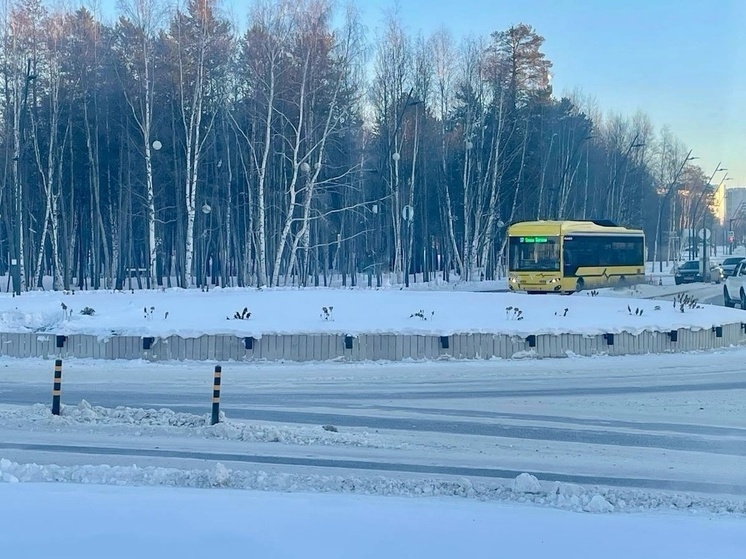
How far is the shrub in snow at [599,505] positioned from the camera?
718 centimetres

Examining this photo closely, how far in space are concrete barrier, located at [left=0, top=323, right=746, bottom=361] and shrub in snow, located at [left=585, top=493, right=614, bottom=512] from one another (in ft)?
41.4

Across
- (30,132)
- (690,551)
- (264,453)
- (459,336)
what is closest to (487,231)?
(30,132)

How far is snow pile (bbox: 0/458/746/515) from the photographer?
7.56m

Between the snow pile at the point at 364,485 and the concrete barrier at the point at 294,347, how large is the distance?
1091 centimetres

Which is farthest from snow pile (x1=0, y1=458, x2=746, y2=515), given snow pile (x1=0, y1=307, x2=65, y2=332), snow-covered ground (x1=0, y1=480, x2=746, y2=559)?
snow pile (x1=0, y1=307, x2=65, y2=332)

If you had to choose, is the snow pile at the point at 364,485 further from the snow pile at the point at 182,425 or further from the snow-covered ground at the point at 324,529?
the snow pile at the point at 182,425

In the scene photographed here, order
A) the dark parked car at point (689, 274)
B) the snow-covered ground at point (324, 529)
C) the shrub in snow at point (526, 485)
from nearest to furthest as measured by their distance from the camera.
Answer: the snow-covered ground at point (324, 529) → the shrub in snow at point (526, 485) → the dark parked car at point (689, 274)

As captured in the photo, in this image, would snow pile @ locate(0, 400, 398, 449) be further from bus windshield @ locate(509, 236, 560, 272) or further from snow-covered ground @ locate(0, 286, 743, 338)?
bus windshield @ locate(509, 236, 560, 272)

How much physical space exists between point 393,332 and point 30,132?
126ft

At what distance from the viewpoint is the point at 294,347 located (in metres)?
19.7

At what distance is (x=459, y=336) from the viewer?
65.4ft

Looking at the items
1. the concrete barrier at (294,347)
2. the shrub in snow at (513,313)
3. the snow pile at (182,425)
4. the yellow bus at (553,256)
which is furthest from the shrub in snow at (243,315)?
the yellow bus at (553,256)

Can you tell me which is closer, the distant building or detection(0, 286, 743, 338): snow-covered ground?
detection(0, 286, 743, 338): snow-covered ground

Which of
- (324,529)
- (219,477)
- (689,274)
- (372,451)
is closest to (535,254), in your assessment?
(689,274)
